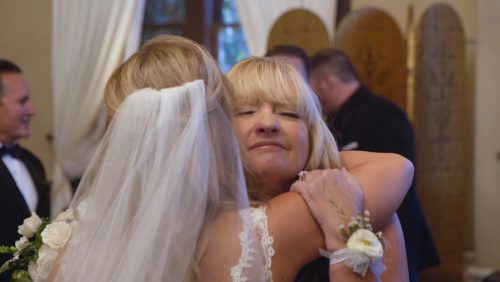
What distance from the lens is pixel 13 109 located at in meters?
3.67

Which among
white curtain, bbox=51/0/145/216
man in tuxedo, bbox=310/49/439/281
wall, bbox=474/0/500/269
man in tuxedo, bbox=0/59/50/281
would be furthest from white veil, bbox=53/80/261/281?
white curtain, bbox=51/0/145/216

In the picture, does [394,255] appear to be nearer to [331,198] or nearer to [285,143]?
[331,198]

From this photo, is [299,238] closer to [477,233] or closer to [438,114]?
[438,114]

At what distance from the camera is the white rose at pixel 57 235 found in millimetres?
1510

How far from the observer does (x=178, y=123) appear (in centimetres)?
141

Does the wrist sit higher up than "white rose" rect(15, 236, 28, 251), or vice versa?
the wrist

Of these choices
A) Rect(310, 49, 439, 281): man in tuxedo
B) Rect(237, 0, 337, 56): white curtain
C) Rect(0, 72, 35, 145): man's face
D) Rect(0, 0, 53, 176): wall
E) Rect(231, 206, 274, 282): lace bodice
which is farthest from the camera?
Rect(0, 0, 53, 176): wall

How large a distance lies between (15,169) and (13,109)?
0.39 metres

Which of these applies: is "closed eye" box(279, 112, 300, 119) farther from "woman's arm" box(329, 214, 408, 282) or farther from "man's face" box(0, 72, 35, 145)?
"man's face" box(0, 72, 35, 145)

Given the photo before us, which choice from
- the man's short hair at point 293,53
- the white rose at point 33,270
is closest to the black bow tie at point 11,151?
the man's short hair at point 293,53

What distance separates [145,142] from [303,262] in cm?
40

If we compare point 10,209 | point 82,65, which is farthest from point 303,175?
point 82,65

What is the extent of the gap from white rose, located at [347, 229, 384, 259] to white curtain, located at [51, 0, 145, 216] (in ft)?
14.2

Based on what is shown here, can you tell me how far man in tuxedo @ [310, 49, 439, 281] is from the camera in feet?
11.1
